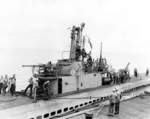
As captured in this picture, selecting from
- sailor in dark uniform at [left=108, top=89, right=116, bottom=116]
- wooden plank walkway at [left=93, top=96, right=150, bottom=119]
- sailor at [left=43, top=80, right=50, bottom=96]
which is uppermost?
sailor at [left=43, top=80, right=50, bottom=96]

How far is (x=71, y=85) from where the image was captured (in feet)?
59.8

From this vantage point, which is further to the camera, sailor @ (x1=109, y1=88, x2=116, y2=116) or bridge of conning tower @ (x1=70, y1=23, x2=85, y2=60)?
bridge of conning tower @ (x1=70, y1=23, x2=85, y2=60)

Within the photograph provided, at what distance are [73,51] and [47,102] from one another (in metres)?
6.62

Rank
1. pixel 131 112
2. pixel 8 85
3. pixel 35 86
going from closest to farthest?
1. pixel 35 86
2. pixel 131 112
3. pixel 8 85

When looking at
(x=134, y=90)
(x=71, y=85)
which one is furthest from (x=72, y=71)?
(x=134, y=90)

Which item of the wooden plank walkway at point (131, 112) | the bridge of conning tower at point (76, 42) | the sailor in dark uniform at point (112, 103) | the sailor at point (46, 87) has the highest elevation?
the bridge of conning tower at point (76, 42)

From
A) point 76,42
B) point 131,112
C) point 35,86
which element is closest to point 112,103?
point 131,112

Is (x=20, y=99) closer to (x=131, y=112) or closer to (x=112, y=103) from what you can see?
(x=112, y=103)

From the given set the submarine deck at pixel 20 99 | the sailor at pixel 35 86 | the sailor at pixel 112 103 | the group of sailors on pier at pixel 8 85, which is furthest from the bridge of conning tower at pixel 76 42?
the sailor at pixel 112 103

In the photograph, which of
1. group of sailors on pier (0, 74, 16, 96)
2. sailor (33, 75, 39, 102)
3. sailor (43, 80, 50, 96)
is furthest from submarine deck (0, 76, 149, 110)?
sailor (43, 80, 50, 96)

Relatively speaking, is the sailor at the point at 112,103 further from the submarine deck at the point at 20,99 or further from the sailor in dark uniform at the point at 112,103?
the submarine deck at the point at 20,99

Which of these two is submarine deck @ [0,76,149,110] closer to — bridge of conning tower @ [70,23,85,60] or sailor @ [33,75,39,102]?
sailor @ [33,75,39,102]

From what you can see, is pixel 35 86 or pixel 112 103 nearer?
pixel 112 103

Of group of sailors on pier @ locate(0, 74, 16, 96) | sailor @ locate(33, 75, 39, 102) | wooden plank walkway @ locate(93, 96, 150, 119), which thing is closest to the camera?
wooden plank walkway @ locate(93, 96, 150, 119)
